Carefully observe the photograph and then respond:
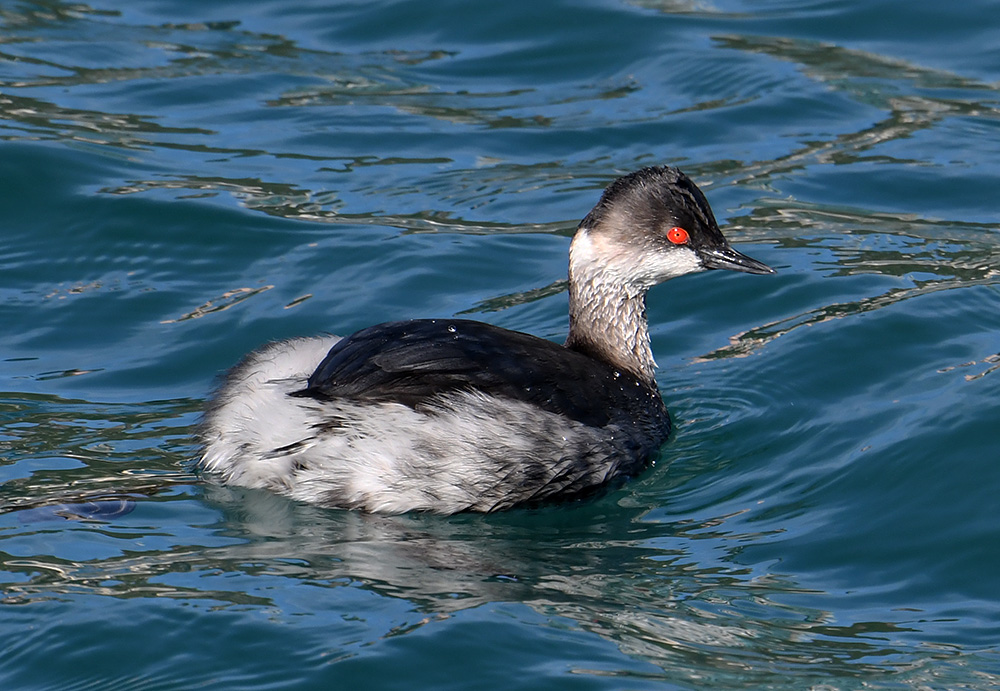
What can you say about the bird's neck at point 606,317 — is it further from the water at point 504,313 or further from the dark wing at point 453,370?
the dark wing at point 453,370

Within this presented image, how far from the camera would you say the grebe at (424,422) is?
528cm

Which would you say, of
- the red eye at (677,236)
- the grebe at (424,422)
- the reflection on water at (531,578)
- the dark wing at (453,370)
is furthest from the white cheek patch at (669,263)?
the reflection on water at (531,578)

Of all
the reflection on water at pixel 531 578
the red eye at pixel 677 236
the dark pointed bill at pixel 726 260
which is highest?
the red eye at pixel 677 236

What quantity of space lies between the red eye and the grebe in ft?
2.26

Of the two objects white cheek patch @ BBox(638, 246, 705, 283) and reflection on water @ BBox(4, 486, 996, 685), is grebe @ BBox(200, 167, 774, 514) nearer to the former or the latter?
reflection on water @ BBox(4, 486, 996, 685)

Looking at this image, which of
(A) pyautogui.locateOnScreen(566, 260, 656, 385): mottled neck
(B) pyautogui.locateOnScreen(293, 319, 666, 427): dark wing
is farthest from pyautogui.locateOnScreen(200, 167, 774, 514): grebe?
(A) pyautogui.locateOnScreen(566, 260, 656, 385): mottled neck

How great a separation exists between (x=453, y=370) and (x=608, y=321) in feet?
3.84

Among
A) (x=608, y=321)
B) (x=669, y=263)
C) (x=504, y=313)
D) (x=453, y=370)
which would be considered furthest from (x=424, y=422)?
(x=504, y=313)

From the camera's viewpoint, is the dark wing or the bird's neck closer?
the dark wing

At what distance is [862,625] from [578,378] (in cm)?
155

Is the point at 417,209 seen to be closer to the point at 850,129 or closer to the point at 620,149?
the point at 620,149

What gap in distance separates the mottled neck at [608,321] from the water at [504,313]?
39 cm

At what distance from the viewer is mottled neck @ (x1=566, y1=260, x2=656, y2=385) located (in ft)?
20.8

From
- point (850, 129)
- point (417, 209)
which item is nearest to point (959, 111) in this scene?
point (850, 129)
